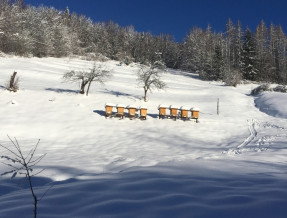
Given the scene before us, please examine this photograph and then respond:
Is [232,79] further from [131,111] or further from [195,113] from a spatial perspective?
[131,111]

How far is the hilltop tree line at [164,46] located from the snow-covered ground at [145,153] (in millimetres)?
11700

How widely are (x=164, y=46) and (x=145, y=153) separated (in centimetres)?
6905

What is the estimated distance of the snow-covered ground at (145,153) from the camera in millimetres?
3016

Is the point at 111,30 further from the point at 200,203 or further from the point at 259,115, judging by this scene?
the point at 200,203

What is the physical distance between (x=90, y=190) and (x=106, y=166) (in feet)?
14.6

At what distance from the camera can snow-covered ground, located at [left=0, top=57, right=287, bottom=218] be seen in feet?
9.89

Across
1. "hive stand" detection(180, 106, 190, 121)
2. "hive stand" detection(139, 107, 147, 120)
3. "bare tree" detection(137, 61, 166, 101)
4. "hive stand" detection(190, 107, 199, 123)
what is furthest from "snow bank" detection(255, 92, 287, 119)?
"hive stand" detection(139, 107, 147, 120)

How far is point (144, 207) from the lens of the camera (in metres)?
2.89

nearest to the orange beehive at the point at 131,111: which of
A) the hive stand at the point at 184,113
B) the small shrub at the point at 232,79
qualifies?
the hive stand at the point at 184,113

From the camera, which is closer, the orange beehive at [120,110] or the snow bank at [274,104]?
the orange beehive at [120,110]

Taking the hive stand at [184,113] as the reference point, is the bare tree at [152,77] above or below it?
above

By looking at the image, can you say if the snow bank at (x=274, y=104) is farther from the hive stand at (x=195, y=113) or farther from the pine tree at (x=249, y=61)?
the pine tree at (x=249, y=61)

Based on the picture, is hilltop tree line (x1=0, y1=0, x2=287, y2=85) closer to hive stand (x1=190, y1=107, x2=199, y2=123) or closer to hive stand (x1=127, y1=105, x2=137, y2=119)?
hive stand (x1=190, y1=107, x2=199, y2=123)

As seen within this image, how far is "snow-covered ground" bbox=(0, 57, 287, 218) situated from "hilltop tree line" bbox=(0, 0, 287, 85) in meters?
11.7
